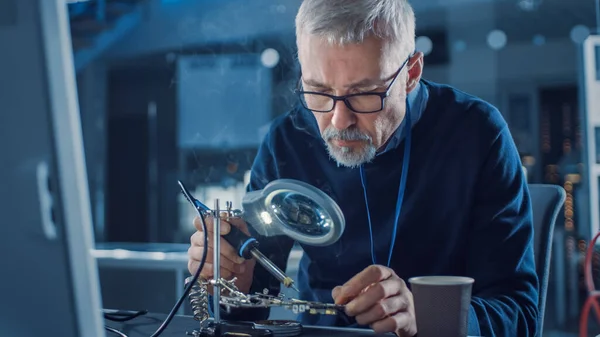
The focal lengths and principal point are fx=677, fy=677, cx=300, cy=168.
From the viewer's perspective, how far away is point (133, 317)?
3.56ft

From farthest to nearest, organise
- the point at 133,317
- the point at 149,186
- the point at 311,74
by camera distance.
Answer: the point at 149,186 → the point at 311,74 → the point at 133,317

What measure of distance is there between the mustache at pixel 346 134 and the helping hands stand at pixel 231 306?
13.4 inches

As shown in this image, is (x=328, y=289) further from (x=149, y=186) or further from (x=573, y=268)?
(x=149, y=186)

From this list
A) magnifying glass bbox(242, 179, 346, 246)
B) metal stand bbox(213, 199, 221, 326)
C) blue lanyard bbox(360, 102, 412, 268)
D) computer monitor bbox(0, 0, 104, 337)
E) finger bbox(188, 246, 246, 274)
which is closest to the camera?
computer monitor bbox(0, 0, 104, 337)

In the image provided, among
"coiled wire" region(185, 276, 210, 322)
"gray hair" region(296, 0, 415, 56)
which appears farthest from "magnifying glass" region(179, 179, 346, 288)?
"gray hair" region(296, 0, 415, 56)

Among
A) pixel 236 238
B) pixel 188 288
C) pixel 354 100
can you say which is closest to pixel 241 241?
pixel 236 238

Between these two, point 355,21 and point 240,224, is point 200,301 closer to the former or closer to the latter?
point 240,224

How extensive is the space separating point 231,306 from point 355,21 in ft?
1.85

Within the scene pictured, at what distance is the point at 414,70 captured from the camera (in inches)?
52.7

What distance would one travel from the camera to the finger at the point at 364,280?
0.89 metres

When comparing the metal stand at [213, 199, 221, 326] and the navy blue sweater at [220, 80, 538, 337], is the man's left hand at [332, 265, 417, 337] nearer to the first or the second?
the metal stand at [213, 199, 221, 326]

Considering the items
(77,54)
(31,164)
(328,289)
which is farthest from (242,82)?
(31,164)

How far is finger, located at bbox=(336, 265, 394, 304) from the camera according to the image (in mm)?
890

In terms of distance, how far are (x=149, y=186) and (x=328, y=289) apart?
496cm
